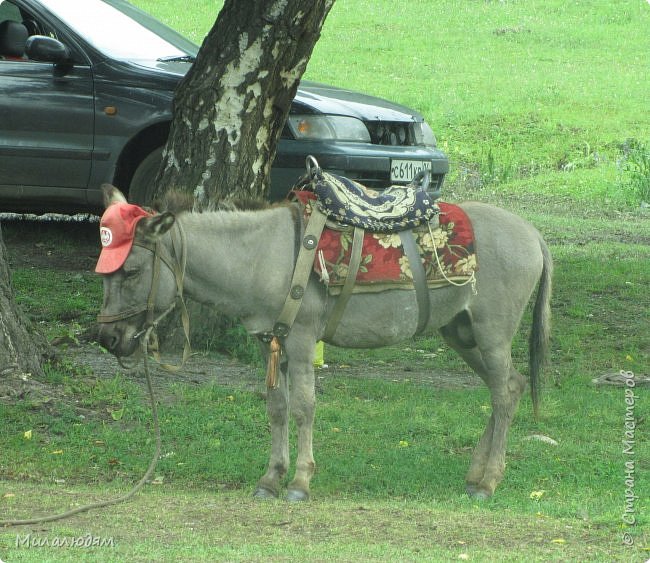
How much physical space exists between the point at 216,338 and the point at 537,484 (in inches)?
119

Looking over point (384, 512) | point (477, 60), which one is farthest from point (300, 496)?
point (477, 60)

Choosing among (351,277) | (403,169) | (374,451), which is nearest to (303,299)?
(351,277)

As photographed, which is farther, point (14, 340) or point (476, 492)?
point (14, 340)

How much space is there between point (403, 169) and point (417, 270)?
3.64m

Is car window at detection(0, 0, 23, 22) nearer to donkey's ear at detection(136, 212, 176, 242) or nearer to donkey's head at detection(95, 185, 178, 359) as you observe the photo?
donkey's head at detection(95, 185, 178, 359)

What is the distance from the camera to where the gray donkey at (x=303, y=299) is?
510 centimetres

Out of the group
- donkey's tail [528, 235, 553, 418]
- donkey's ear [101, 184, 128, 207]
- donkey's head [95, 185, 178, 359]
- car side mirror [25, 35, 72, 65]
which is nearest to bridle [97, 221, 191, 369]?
donkey's head [95, 185, 178, 359]

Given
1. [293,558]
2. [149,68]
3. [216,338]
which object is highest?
[149,68]

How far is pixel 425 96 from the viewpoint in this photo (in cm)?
2172

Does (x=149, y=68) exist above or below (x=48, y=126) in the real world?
above

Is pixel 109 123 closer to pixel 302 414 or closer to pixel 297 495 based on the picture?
pixel 302 414

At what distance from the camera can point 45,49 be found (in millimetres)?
9164

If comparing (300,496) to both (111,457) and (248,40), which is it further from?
(248,40)

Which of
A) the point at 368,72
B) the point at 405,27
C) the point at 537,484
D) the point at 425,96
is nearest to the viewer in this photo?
the point at 537,484
